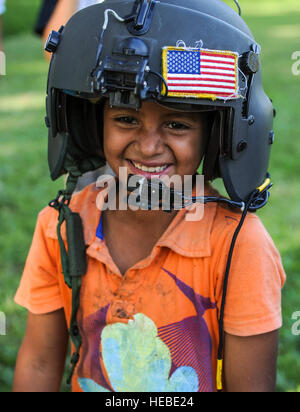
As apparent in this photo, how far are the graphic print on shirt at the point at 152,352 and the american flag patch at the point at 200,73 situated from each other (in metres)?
0.63

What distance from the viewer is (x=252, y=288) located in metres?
1.83

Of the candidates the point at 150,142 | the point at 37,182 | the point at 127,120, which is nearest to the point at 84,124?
the point at 127,120

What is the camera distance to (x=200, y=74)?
1693 mm

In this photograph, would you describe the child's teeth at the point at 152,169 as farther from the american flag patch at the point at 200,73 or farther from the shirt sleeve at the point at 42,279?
the shirt sleeve at the point at 42,279

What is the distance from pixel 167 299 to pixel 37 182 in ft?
10.8

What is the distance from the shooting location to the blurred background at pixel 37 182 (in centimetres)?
298

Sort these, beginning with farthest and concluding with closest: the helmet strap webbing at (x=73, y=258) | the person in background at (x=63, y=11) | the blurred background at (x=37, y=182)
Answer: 1. the blurred background at (x=37, y=182)
2. the person in background at (x=63, y=11)
3. the helmet strap webbing at (x=73, y=258)

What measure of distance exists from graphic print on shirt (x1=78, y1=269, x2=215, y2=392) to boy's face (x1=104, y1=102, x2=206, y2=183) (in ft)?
1.22

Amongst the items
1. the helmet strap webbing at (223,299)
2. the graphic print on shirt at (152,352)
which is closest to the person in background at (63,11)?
the helmet strap webbing at (223,299)

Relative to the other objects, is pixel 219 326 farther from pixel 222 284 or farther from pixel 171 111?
pixel 171 111

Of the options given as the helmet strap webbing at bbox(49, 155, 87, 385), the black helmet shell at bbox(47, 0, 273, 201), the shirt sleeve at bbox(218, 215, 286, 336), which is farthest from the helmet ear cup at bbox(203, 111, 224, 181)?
the helmet strap webbing at bbox(49, 155, 87, 385)

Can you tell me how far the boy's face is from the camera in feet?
5.95

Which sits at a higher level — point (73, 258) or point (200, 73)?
point (200, 73)

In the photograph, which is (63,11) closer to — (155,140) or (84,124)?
(84,124)
